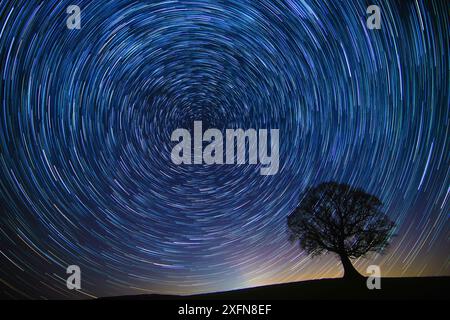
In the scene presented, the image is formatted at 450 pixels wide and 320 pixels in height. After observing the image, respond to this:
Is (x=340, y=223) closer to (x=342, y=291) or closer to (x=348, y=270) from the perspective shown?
(x=348, y=270)

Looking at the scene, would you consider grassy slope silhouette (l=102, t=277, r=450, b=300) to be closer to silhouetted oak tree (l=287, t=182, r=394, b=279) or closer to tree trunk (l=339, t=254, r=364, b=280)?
tree trunk (l=339, t=254, r=364, b=280)

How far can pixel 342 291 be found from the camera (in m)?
7.01

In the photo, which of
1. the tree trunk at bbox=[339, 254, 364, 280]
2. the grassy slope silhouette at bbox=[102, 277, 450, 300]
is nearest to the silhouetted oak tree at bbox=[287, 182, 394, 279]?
the tree trunk at bbox=[339, 254, 364, 280]

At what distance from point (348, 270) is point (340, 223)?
4.03 feet

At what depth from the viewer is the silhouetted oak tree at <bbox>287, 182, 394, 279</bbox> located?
8.75 meters

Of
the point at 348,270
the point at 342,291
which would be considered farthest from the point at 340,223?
the point at 342,291

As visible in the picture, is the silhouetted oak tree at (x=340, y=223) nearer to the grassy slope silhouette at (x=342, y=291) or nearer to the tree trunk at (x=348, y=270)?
the tree trunk at (x=348, y=270)

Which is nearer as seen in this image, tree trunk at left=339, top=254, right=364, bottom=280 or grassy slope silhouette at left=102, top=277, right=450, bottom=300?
grassy slope silhouette at left=102, top=277, right=450, bottom=300

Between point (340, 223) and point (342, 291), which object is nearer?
point (342, 291)

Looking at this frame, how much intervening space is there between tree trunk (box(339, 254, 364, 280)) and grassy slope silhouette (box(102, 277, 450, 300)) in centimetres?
59

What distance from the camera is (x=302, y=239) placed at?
354 inches
